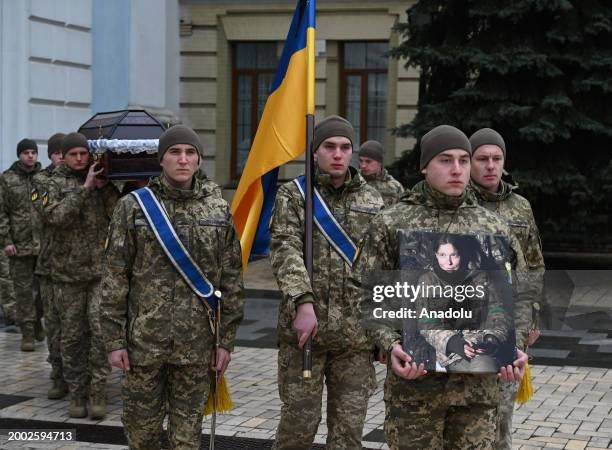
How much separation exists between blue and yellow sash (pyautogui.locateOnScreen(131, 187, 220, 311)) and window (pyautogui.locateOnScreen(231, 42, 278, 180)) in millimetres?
16420

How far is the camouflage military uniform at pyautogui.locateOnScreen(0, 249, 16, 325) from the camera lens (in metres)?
11.5

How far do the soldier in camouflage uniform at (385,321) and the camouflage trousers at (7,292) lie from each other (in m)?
7.65

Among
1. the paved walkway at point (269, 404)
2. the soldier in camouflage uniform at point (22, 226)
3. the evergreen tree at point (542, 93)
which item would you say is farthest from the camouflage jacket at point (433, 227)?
the evergreen tree at point (542, 93)

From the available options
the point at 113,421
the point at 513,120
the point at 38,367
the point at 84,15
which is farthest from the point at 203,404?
the point at 84,15

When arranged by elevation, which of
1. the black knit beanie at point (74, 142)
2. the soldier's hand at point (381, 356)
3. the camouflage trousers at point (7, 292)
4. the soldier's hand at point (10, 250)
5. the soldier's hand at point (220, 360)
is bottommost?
the camouflage trousers at point (7, 292)

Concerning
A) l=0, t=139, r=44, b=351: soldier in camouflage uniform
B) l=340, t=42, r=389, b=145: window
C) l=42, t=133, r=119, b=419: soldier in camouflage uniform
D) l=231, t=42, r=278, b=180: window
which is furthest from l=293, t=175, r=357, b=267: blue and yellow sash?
l=231, t=42, r=278, b=180: window

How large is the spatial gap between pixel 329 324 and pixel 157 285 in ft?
3.00

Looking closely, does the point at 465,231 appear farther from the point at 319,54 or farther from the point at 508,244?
the point at 319,54

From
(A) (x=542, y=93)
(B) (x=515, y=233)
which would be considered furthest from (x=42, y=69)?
(B) (x=515, y=233)

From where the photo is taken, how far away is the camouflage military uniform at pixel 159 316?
17.7ft

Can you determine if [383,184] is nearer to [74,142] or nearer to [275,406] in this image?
[275,406]

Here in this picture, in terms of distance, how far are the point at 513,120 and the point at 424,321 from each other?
1147 centimetres

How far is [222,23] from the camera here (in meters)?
21.7

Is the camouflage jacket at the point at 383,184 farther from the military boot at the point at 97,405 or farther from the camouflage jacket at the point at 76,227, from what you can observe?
the military boot at the point at 97,405
